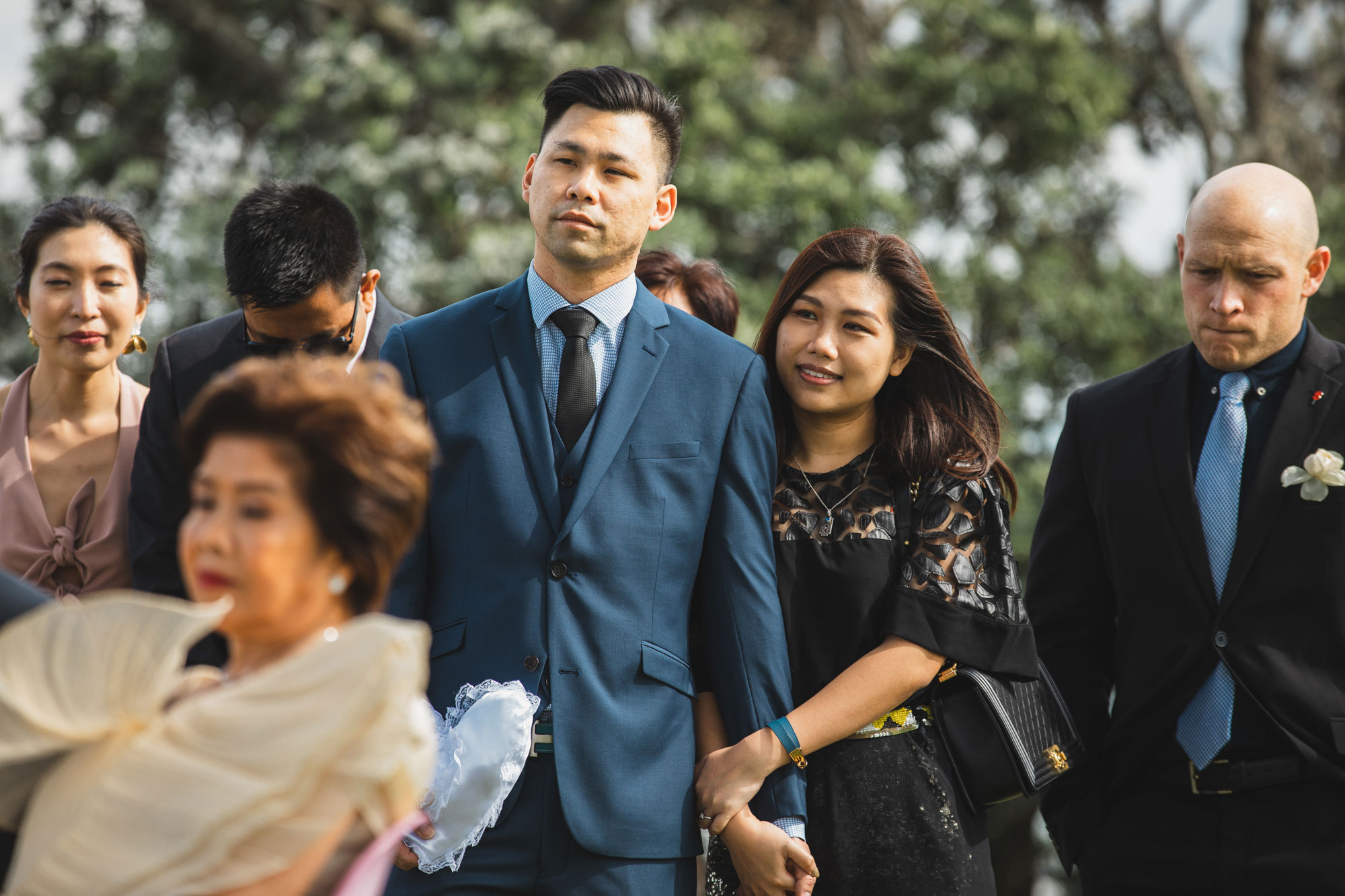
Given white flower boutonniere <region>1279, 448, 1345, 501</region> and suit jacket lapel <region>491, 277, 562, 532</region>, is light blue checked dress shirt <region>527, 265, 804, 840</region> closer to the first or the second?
suit jacket lapel <region>491, 277, 562, 532</region>

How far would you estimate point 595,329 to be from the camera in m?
3.36

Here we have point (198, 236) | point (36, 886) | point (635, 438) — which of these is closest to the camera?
point (36, 886)

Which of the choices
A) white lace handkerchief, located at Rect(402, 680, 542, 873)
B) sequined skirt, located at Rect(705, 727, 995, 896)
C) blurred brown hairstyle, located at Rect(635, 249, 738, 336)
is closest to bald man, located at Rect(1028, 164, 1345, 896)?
sequined skirt, located at Rect(705, 727, 995, 896)

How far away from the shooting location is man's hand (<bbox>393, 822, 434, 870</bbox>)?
9.35 feet

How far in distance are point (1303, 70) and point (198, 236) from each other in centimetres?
901

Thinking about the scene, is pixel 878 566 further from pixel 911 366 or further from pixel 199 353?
pixel 199 353

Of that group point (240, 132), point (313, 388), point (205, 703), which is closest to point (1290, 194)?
point (313, 388)

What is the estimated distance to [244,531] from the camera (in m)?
1.98

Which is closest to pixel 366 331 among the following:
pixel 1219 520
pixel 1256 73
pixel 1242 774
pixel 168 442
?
pixel 168 442

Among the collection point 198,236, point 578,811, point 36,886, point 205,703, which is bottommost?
point 578,811

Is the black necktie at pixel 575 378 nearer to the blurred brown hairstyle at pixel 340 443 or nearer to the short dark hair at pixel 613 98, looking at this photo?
the short dark hair at pixel 613 98

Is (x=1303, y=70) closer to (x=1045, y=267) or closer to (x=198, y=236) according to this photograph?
(x=1045, y=267)

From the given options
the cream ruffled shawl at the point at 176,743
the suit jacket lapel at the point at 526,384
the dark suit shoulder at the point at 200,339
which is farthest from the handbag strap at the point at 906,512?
the dark suit shoulder at the point at 200,339

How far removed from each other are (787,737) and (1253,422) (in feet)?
5.50
